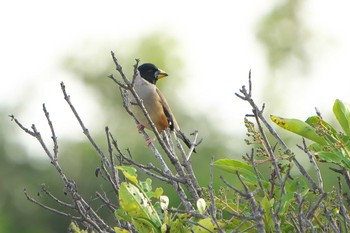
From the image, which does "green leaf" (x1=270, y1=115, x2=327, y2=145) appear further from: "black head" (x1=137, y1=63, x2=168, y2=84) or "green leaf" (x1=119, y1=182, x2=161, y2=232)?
"black head" (x1=137, y1=63, x2=168, y2=84)

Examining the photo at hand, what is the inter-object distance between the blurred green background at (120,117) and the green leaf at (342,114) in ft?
48.6

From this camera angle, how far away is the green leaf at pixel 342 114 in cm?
374

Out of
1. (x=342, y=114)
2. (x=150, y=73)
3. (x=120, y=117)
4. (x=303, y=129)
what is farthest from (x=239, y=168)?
(x=120, y=117)

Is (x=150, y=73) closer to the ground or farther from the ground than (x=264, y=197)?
farther from the ground

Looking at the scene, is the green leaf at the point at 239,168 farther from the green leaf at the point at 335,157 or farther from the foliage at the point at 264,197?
the green leaf at the point at 335,157

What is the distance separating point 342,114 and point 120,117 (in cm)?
3032

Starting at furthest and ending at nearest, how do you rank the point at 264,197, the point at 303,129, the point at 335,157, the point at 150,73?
the point at 150,73, the point at 303,129, the point at 335,157, the point at 264,197

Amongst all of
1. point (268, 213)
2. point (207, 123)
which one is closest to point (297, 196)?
point (268, 213)

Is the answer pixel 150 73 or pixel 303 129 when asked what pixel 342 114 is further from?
pixel 150 73

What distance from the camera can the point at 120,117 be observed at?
34.0 metres

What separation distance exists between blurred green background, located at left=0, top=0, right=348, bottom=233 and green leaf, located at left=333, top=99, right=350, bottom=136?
14.8m

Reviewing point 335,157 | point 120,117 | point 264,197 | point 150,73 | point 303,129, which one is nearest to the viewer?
point 264,197

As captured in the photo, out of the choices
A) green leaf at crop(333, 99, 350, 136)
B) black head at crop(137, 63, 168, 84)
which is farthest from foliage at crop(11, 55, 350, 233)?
black head at crop(137, 63, 168, 84)

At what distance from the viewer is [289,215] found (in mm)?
3607
